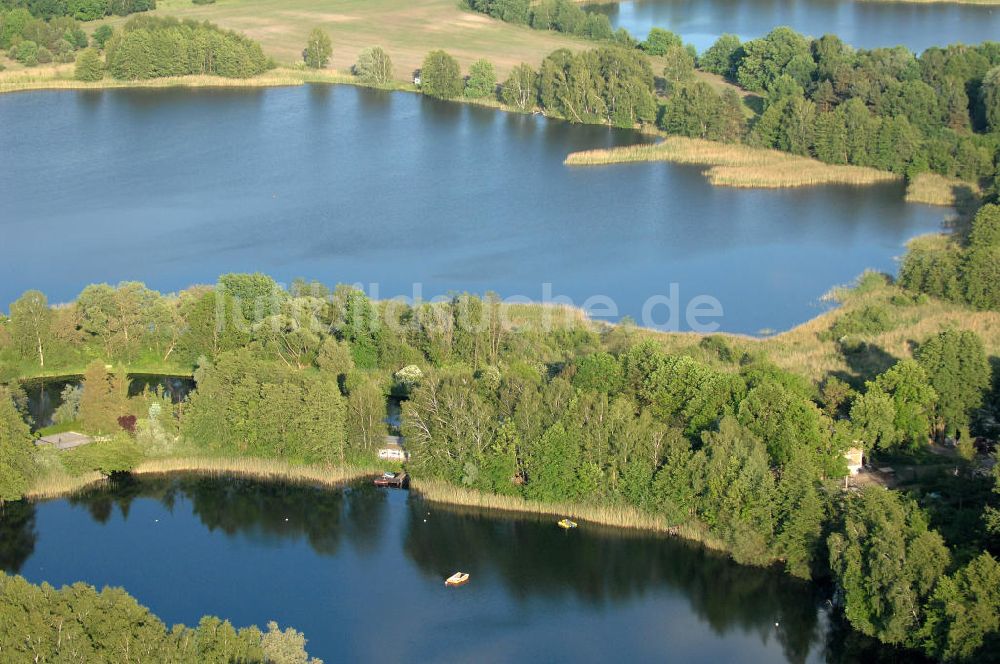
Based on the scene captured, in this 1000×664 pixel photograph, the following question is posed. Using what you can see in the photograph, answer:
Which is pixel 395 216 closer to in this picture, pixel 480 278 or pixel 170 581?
pixel 480 278

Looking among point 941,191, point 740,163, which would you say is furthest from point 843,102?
point 941,191

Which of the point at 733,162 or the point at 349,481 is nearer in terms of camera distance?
the point at 349,481

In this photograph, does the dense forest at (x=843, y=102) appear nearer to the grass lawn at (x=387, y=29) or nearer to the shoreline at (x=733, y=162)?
the shoreline at (x=733, y=162)

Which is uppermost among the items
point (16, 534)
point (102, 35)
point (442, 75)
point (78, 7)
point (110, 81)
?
point (78, 7)

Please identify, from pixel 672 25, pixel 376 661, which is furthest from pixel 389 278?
pixel 672 25

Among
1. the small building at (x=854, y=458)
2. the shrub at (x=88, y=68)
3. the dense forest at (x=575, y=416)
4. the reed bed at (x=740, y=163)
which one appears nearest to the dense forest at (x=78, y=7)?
the shrub at (x=88, y=68)

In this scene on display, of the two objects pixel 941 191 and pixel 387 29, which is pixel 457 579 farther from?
pixel 387 29
